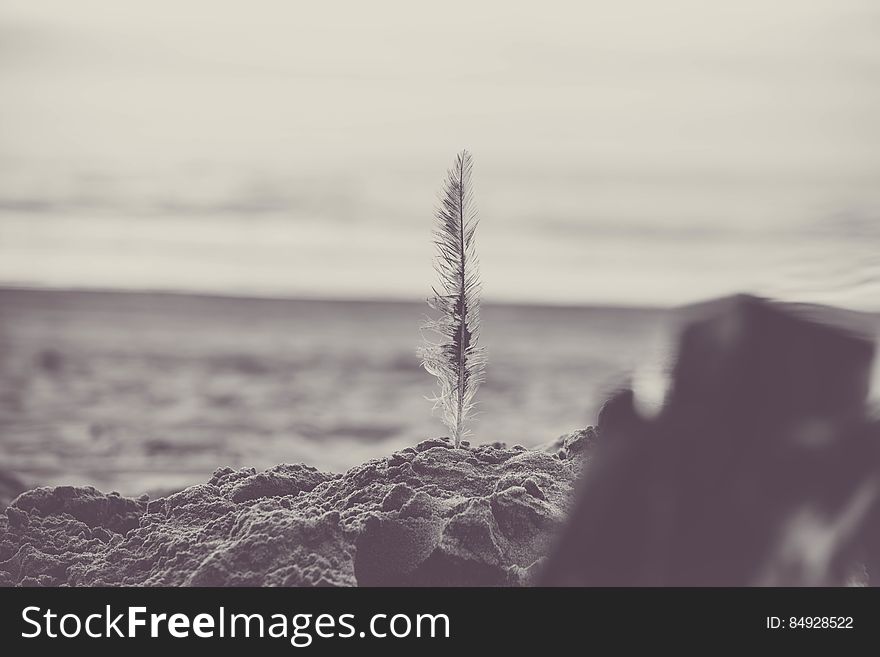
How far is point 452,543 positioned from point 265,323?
1696cm

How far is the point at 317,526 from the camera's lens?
1.60 m

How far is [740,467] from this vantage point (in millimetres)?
1415

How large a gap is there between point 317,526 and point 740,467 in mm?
749

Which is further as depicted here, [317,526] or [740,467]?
[317,526]

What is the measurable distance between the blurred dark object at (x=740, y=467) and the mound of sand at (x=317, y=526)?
8.1 inches

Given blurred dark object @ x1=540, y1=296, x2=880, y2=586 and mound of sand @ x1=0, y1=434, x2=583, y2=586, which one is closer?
blurred dark object @ x1=540, y1=296, x2=880, y2=586

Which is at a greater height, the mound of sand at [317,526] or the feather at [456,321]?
the feather at [456,321]

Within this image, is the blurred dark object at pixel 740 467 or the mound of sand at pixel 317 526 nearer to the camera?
the blurred dark object at pixel 740 467

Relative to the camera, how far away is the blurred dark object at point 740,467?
1411mm

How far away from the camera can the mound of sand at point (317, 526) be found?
1567mm

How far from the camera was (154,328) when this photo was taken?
16.0 m

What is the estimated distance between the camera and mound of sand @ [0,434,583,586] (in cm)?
157

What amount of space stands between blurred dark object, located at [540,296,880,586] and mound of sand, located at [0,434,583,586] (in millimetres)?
207
